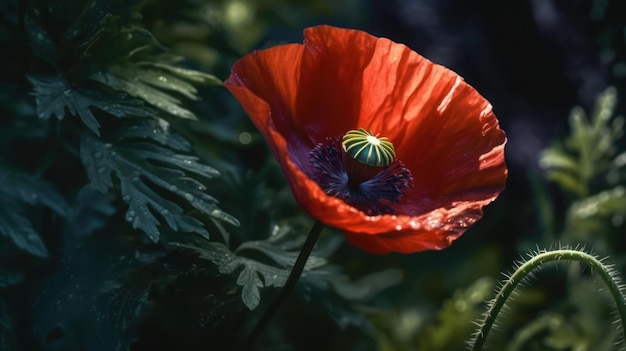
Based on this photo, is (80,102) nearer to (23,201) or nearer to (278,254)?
(23,201)

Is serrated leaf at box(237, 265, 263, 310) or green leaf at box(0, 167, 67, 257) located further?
green leaf at box(0, 167, 67, 257)

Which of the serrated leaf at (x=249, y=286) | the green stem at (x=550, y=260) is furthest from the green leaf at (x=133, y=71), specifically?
the green stem at (x=550, y=260)

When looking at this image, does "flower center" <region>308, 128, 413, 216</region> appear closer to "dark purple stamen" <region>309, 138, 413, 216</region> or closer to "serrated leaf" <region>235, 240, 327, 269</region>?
"dark purple stamen" <region>309, 138, 413, 216</region>

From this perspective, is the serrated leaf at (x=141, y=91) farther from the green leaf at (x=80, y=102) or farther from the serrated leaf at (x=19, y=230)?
the serrated leaf at (x=19, y=230)

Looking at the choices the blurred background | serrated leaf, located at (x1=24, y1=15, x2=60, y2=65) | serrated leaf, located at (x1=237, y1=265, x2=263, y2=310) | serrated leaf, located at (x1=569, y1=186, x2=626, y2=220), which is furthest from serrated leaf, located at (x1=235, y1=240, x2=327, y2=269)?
serrated leaf, located at (x1=569, y1=186, x2=626, y2=220)

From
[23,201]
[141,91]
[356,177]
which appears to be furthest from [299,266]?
[23,201]

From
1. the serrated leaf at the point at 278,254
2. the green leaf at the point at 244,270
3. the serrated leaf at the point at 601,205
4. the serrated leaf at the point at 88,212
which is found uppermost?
the serrated leaf at the point at 601,205

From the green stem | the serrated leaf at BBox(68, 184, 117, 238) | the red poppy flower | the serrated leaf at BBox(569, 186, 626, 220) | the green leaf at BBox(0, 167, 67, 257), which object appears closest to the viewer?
the green stem
